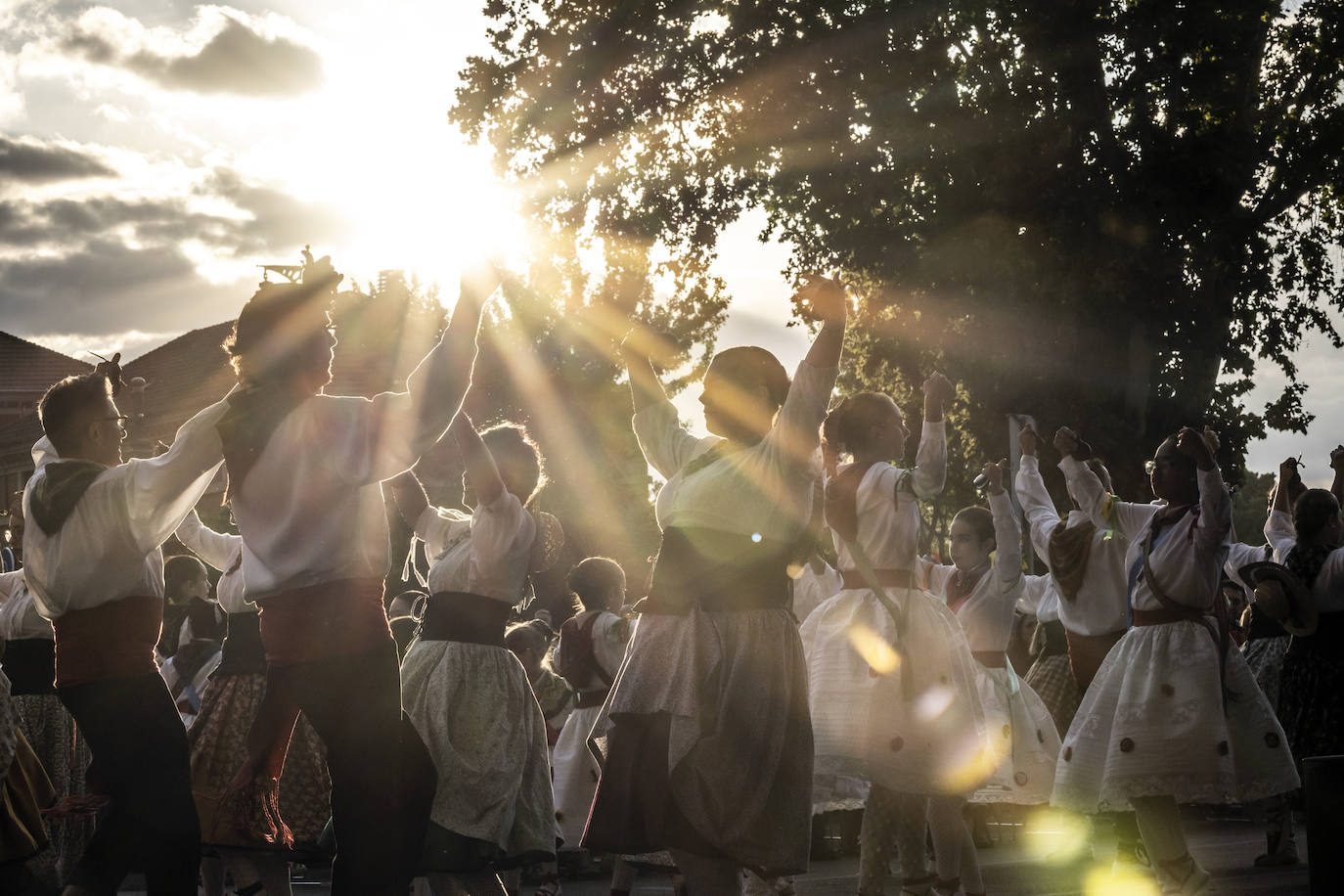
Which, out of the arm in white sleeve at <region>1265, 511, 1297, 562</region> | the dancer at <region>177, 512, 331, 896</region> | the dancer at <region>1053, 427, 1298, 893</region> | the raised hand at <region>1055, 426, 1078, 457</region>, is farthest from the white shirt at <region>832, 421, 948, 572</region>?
the arm in white sleeve at <region>1265, 511, 1297, 562</region>

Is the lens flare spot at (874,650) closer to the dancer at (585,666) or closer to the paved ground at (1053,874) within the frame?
the paved ground at (1053,874)

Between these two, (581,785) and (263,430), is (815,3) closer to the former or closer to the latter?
(581,785)

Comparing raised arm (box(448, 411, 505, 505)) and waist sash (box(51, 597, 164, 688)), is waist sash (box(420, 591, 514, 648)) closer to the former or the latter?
raised arm (box(448, 411, 505, 505))

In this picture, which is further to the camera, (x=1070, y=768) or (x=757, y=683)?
(x=1070, y=768)

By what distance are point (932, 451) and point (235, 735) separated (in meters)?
3.82

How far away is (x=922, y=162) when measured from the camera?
1975 centimetres

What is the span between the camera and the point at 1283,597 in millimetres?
9352

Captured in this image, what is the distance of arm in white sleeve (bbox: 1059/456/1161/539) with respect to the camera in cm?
833

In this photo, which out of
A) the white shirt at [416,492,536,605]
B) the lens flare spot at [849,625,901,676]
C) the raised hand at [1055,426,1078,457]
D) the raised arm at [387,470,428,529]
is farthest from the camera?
the raised hand at [1055,426,1078,457]

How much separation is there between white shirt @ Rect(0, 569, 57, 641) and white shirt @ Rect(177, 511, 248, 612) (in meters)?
1.55

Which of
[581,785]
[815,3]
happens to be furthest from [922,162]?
[581,785]

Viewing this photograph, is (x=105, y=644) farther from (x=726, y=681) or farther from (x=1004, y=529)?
(x=1004, y=529)

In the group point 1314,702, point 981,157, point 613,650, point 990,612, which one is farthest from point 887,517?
point 981,157

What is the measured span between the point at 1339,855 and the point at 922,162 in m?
15.8
